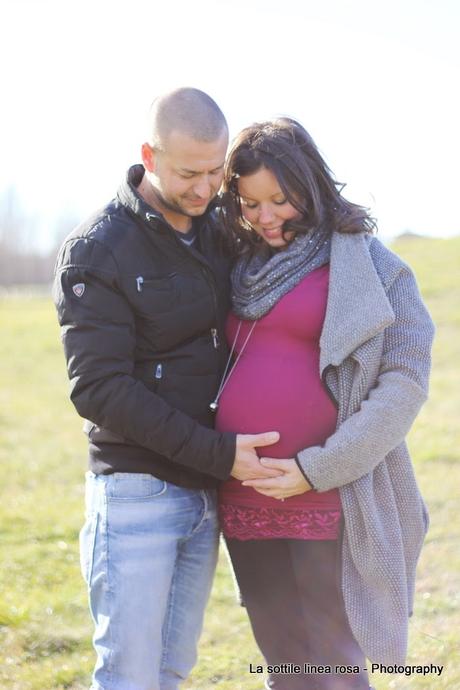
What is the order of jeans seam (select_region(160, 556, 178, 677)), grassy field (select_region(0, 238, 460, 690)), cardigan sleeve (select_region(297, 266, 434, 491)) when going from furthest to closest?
grassy field (select_region(0, 238, 460, 690)), jeans seam (select_region(160, 556, 178, 677)), cardigan sleeve (select_region(297, 266, 434, 491))

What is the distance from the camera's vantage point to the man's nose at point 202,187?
9.08 ft

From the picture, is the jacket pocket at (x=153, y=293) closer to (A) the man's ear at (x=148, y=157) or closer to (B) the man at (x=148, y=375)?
(B) the man at (x=148, y=375)

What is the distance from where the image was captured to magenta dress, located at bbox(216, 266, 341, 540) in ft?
9.45

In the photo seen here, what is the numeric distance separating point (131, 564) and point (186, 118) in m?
1.33

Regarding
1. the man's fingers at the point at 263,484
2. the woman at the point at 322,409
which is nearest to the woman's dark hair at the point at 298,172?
the woman at the point at 322,409

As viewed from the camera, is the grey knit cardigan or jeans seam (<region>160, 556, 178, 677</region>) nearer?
the grey knit cardigan

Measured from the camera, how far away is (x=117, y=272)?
2.67 metres

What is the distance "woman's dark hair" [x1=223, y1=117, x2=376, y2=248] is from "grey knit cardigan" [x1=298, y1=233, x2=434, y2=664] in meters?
0.07

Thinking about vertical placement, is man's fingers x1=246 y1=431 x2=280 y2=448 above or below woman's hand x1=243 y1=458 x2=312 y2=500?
above

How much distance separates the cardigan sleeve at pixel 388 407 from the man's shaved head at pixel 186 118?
0.72 m

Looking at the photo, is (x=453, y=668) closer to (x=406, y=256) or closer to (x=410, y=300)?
(x=410, y=300)

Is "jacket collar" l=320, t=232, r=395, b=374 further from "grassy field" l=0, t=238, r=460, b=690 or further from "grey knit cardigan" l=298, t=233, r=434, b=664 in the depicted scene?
"grassy field" l=0, t=238, r=460, b=690

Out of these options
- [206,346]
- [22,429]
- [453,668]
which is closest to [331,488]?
[206,346]

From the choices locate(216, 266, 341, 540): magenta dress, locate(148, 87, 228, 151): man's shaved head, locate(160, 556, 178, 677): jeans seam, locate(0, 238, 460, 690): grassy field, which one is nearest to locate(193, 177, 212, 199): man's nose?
locate(148, 87, 228, 151): man's shaved head
